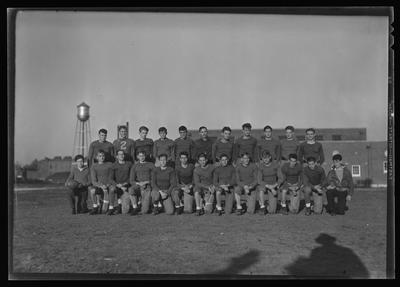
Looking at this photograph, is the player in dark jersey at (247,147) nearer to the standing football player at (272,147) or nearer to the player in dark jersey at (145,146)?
the standing football player at (272,147)

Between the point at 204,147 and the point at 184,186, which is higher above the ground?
the point at 204,147

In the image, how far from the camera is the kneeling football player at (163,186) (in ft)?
24.8

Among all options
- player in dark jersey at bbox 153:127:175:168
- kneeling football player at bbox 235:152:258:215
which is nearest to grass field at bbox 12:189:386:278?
kneeling football player at bbox 235:152:258:215

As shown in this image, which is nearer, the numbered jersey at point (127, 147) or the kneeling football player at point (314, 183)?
the kneeling football player at point (314, 183)

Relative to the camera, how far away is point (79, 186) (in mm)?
7762

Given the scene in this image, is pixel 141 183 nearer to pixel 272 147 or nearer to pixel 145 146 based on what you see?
pixel 145 146

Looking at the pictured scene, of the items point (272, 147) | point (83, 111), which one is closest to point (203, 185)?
point (272, 147)

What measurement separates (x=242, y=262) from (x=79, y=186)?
3.85 m

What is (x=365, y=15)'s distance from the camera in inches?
239

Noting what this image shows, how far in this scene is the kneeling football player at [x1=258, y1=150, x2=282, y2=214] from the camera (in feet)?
25.0

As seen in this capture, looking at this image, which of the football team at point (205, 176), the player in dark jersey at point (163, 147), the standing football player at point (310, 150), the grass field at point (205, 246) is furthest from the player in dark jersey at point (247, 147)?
the grass field at point (205, 246)

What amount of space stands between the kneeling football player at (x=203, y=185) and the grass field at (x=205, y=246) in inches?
24.0
